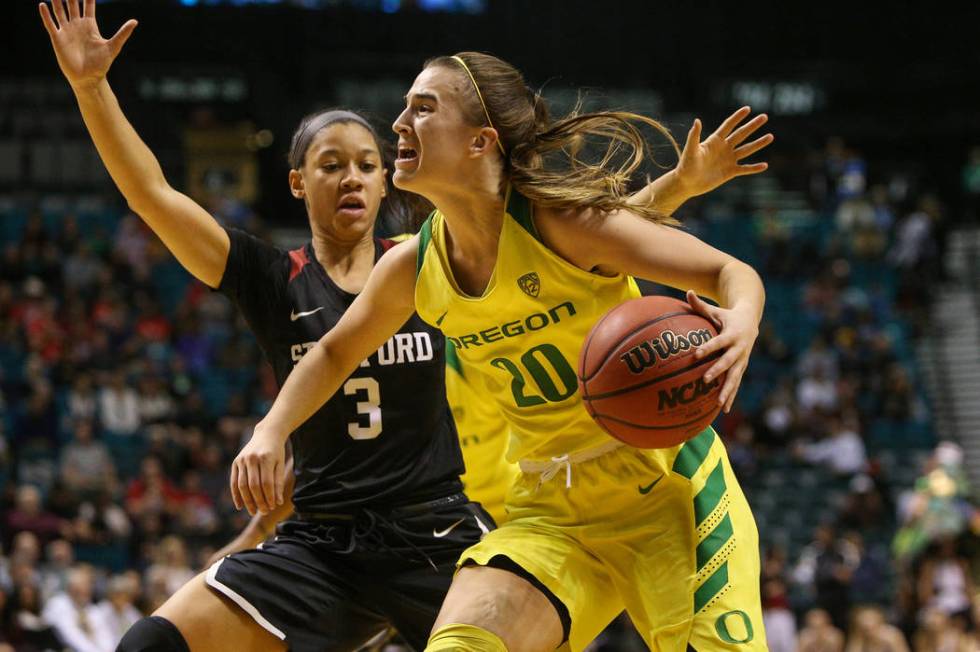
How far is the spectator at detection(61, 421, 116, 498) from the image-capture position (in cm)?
1177

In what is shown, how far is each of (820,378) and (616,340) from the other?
13.7 metres

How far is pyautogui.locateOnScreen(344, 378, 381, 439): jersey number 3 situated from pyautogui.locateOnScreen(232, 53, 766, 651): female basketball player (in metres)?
0.36

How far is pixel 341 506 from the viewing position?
396 cm

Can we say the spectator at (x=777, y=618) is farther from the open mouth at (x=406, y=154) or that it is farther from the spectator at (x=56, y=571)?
the open mouth at (x=406, y=154)

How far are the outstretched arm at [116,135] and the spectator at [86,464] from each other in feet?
27.1

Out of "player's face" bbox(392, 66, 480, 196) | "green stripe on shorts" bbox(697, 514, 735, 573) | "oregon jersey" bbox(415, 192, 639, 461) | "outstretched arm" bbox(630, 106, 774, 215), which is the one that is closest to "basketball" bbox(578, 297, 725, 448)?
"oregon jersey" bbox(415, 192, 639, 461)

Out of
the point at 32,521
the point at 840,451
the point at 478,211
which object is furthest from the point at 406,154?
the point at 840,451

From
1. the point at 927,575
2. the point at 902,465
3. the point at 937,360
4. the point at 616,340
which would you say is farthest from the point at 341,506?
the point at 937,360

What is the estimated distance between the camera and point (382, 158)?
4395 mm

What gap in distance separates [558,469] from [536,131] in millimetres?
983

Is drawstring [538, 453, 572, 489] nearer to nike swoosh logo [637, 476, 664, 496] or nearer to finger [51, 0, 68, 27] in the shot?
nike swoosh logo [637, 476, 664, 496]

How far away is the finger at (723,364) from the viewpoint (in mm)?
2928

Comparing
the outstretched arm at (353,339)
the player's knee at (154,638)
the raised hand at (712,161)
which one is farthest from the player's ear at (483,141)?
the player's knee at (154,638)

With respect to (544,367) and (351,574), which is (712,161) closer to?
(544,367)
